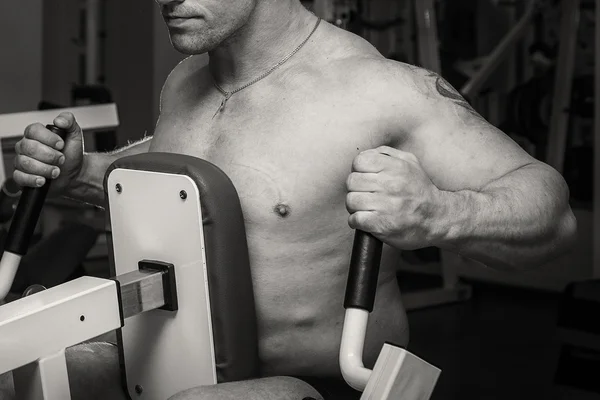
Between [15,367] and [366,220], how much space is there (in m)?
0.46

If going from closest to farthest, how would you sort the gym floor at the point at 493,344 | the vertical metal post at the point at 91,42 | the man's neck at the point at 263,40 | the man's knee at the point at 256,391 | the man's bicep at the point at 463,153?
the man's knee at the point at 256,391, the man's bicep at the point at 463,153, the man's neck at the point at 263,40, the gym floor at the point at 493,344, the vertical metal post at the point at 91,42

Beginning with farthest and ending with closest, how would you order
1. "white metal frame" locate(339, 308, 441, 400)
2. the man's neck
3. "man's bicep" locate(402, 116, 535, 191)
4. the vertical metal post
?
the vertical metal post → the man's neck → "man's bicep" locate(402, 116, 535, 191) → "white metal frame" locate(339, 308, 441, 400)

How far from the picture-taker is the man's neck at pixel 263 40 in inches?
50.9

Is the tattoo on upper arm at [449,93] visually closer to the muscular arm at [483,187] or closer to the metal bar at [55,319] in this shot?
the muscular arm at [483,187]

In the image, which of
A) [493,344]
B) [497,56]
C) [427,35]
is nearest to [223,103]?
[493,344]

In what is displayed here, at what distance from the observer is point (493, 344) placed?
349 cm

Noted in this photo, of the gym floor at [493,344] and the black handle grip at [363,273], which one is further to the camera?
the gym floor at [493,344]

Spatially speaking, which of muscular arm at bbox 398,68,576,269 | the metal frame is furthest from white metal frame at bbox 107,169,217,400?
the metal frame

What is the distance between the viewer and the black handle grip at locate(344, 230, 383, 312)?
0.95m

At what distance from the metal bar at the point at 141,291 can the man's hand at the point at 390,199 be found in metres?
0.33

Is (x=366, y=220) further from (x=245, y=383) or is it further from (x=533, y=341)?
(x=533, y=341)

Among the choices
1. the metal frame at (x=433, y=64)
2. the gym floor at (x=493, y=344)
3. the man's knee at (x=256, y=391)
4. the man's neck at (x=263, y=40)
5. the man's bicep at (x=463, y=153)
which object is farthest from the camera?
the metal frame at (x=433, y=64)

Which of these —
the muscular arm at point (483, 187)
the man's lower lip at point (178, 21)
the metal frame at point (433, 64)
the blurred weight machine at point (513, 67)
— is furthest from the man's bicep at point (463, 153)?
the metal frame at point (433, 64)

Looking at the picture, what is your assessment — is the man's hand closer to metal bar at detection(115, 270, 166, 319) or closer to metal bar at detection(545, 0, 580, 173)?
metal bar at detection(115, 270, 166, 319)
